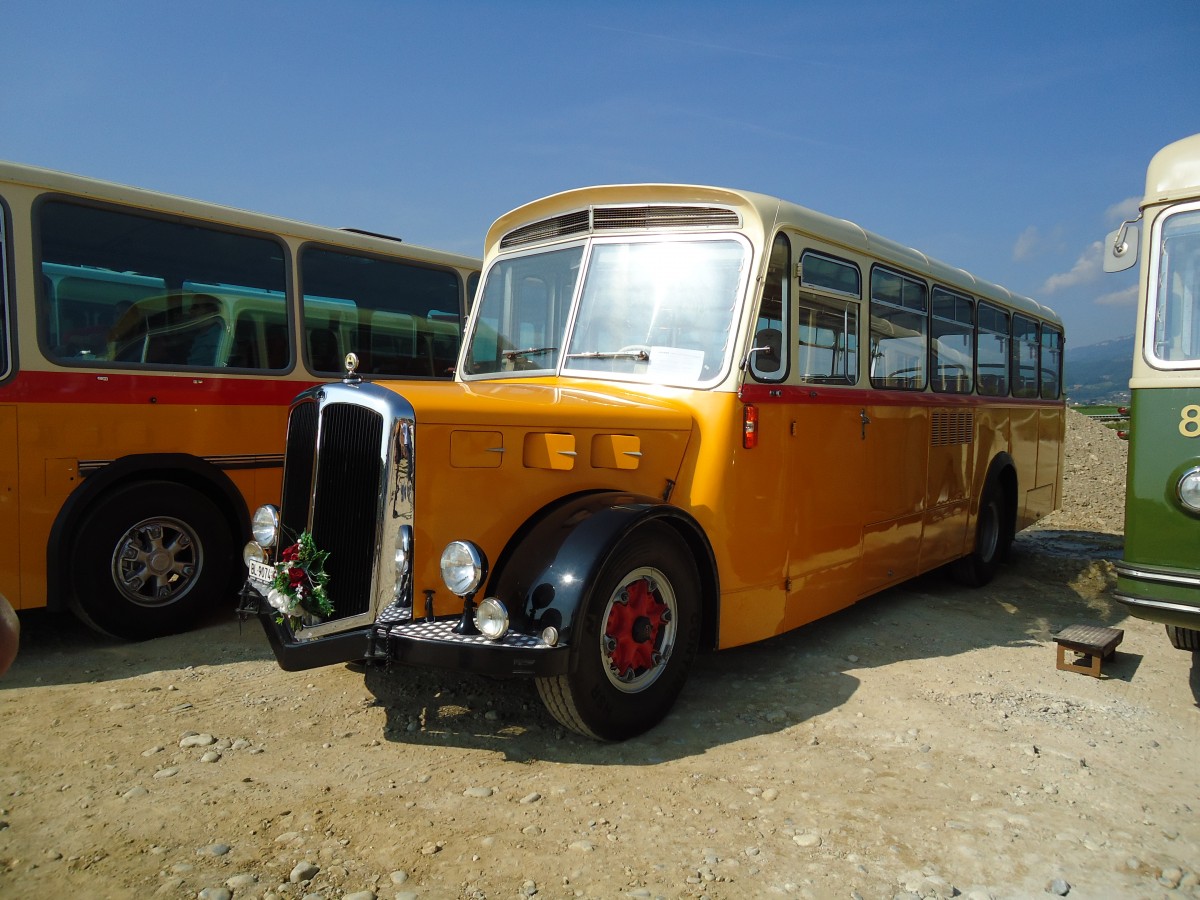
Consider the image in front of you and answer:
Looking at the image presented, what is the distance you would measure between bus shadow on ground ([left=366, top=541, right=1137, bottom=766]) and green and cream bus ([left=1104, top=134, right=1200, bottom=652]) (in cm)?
102

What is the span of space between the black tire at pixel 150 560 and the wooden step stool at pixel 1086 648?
223 inches

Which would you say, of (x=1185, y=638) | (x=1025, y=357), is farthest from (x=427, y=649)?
(x=1025, y=357)

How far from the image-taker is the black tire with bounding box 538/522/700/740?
3641 millimetres

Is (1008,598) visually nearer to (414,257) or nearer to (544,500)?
(544,500)

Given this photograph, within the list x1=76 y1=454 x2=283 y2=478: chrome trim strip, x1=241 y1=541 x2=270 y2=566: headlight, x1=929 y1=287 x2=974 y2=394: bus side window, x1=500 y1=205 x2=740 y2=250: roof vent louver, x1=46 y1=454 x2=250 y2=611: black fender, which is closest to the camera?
x1=241 y1=541 x2=270 y2=566: headlight

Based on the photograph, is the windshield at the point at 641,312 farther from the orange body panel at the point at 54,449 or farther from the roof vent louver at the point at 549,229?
the orange body panel at the point at 54,449

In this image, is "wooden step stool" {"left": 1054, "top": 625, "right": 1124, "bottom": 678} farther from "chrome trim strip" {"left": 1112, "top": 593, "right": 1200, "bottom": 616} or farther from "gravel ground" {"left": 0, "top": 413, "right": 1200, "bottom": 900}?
"chrome trim strip" {"left": 1112, "top": 593, "right": 1200, "bottom": 616}

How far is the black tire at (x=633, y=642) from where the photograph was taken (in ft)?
11.9

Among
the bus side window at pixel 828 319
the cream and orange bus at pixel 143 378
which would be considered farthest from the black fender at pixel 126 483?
the bus side window at pixel 828 319

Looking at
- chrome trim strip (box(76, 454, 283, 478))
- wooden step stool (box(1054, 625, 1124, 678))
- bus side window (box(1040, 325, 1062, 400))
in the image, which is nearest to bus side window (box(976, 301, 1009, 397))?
bus side window (box(1040, 325, 1062, 400))

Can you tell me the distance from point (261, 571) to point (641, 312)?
235 centimetres

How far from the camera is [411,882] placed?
278 centimetres

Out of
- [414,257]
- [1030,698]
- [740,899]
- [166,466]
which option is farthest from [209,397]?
[1030,698]

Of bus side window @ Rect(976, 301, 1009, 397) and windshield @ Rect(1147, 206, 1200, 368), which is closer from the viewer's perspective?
windshield @ Rect(1147, 206, 1200, 368)
